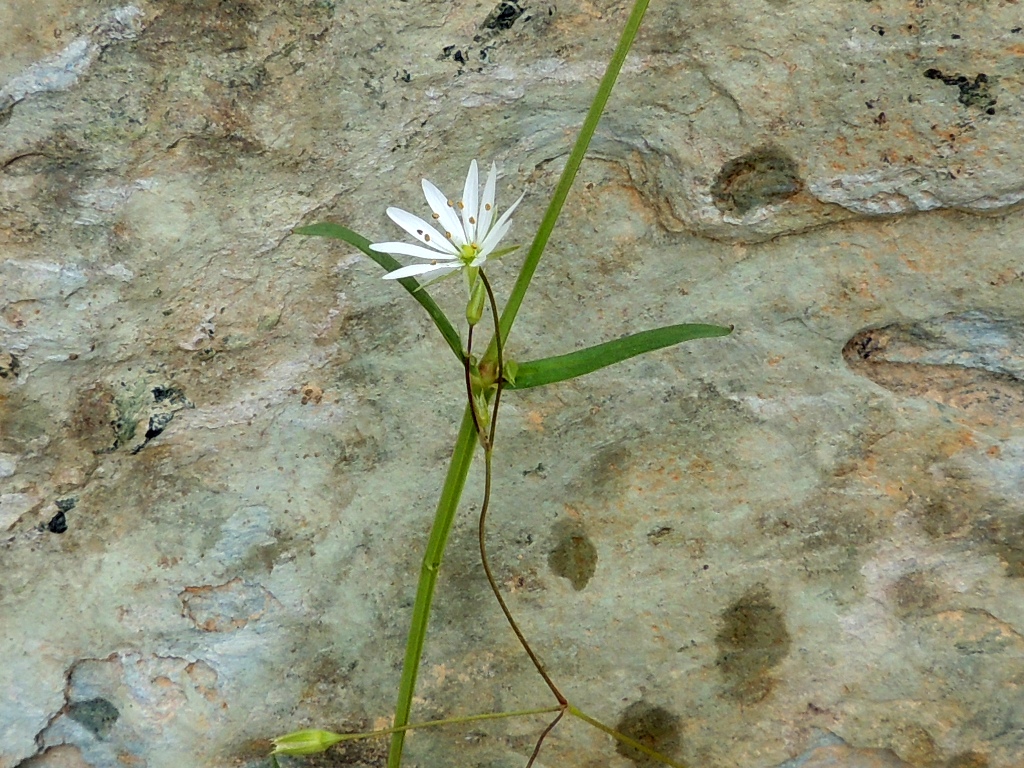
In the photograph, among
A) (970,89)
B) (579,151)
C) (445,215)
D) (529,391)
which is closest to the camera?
(579,151)

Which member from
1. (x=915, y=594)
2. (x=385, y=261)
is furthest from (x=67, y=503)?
(x=915, y=594)

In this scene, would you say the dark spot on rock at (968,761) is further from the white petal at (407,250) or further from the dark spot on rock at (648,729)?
the white petal at (407,250)

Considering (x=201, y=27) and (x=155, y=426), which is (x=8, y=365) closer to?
(x=155, y=426)

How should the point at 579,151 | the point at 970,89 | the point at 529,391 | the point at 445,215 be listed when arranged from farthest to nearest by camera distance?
the point at 529,391 < the point at 970,89 < the point at 445,215 < the point at 579,151

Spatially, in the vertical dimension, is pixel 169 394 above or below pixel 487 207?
below

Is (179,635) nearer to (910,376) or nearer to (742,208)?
(742,208)

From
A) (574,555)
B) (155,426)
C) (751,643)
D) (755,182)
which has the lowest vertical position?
(751,643)

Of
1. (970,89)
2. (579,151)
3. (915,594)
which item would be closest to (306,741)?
(579,151)

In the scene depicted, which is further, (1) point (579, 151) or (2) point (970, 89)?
(2) point (970, 89)
